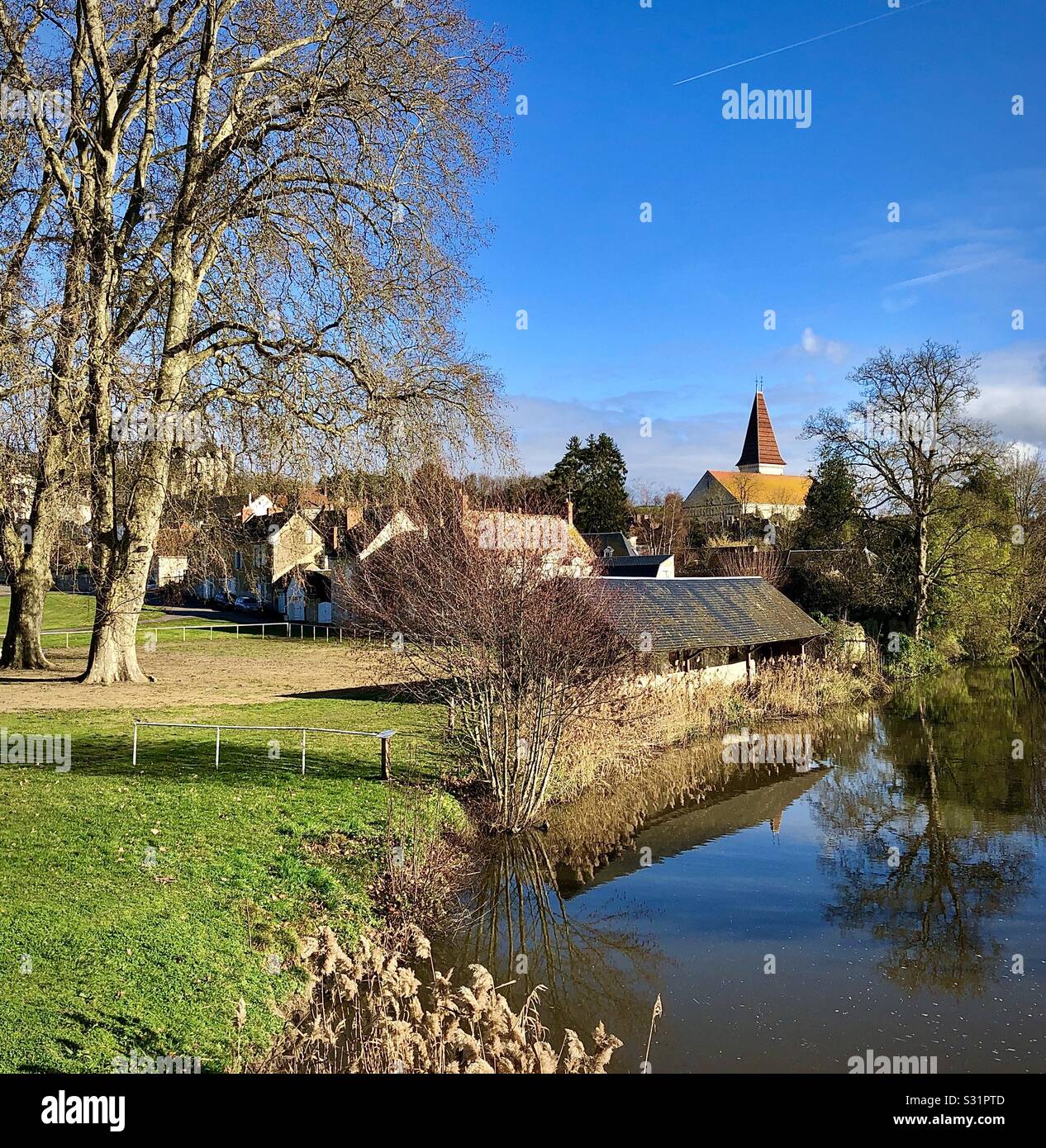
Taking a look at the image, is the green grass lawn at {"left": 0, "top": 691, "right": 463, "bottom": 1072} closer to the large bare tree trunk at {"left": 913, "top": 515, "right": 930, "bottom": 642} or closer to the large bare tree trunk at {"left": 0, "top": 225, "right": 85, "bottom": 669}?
the large bare tree trunk at {"left": 0, "top": 225, "right": 85, "bottom": 669}

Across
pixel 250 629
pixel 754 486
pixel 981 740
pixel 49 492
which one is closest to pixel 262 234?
pixel 49 492

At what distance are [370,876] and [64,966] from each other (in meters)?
4.03

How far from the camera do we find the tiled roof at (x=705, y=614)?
23.4 m

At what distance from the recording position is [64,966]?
737cm

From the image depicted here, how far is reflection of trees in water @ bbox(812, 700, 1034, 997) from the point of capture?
10453 mm

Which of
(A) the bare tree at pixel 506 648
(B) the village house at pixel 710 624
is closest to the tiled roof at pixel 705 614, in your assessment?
(B) the village house at pixel 710 624

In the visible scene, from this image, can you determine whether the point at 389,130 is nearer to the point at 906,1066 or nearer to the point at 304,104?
the point at 304,104

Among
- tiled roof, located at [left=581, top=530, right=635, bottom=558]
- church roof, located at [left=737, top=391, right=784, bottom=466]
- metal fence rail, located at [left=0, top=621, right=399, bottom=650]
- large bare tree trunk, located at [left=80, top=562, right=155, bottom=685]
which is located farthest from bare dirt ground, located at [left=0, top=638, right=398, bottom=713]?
church roof, located at [left=737, top=391, right=784, bottom=466]

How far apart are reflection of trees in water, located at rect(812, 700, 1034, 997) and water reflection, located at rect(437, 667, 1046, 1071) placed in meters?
0.04

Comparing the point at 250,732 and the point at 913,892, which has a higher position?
the point at 250,732

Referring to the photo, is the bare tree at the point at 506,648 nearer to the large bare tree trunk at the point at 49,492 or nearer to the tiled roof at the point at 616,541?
the large bare tree trunk at the point at 49,492

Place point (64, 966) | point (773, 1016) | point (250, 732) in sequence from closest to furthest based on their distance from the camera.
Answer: point (64, 966)
point (773, 1016)
point (250, 732)

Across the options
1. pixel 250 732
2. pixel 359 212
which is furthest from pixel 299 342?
pixel 250 732

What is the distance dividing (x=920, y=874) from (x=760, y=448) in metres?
93.6
